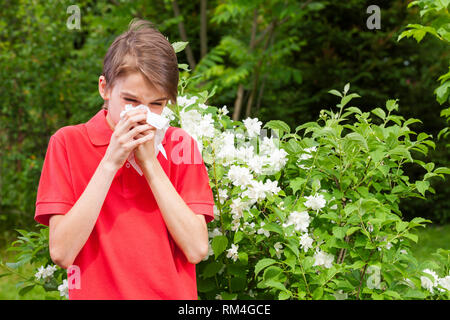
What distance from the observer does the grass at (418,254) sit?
198 inches

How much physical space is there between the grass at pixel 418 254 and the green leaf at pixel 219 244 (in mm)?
3240

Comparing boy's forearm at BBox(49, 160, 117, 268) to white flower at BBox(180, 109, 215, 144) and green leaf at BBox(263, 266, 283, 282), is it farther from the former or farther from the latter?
green leaf at BBox(263, 266, 283, 282)

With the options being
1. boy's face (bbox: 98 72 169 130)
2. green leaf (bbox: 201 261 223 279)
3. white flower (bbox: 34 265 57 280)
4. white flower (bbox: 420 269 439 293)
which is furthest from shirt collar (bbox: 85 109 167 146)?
white flower (bbox: 420 269 439 293)

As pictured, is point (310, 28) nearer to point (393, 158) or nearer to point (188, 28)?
point (188, 28)

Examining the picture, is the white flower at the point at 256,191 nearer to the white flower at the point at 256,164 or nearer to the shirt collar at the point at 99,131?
the white flower at the point at 256,164

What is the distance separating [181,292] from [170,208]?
25 centimetres

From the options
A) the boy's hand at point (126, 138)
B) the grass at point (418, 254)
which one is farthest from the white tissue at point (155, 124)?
the grass at point (418, 254)

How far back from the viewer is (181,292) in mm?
1481

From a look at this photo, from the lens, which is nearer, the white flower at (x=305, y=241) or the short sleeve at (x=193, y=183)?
the short sleeve at (x=193, y=183)

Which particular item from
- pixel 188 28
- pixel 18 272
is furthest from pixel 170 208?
pixel 188 28

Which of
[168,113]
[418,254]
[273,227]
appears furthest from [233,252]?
[418,254]

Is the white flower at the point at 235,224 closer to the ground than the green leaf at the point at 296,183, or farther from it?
closer to the ground

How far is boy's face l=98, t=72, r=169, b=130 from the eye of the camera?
1424 millimetres
